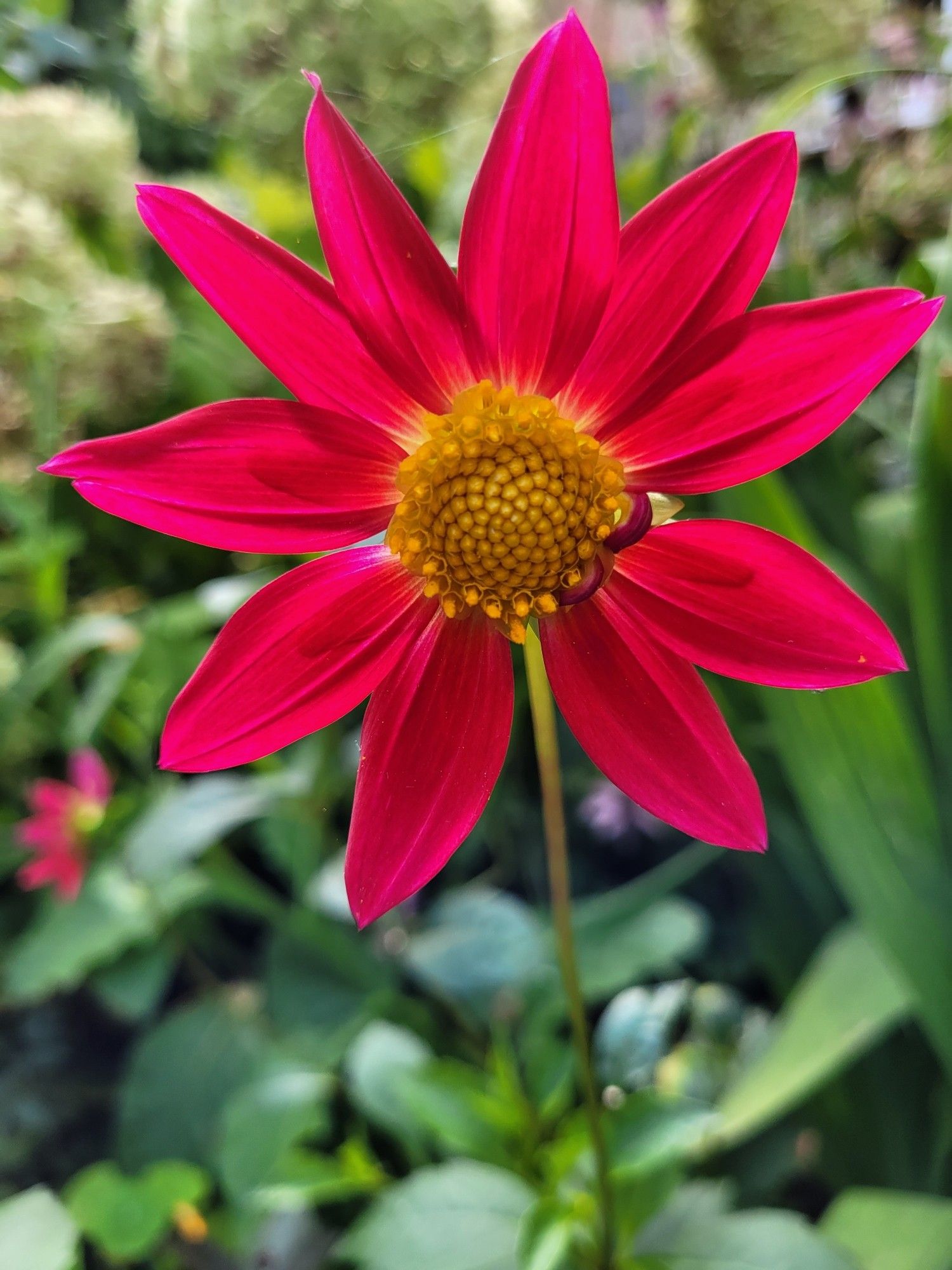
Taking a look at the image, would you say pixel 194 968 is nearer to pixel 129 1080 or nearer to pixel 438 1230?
pixel 129 1080

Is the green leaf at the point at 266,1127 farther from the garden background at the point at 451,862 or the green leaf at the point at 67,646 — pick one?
the green leaf at the point at 67,646

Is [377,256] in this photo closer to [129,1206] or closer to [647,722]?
[647,722]

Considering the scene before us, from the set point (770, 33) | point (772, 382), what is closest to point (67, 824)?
point (772, 382)

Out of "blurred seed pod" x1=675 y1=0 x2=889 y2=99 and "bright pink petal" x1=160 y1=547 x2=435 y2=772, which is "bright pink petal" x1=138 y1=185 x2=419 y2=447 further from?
"blurred seed pod" x1=675 y1=0 x2=889 y2=99

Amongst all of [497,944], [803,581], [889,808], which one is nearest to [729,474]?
[803,581]

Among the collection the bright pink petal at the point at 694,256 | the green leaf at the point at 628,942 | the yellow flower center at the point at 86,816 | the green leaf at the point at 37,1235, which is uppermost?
the bright pink petal at the point at 694,256

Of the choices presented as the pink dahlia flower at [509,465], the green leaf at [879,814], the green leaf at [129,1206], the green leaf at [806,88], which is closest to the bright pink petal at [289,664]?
the pink dahlia flower at [509,465]

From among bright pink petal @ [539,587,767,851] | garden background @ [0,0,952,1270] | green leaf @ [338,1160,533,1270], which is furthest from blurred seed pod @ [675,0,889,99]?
green leaf @ [338,1160,533,1270]
